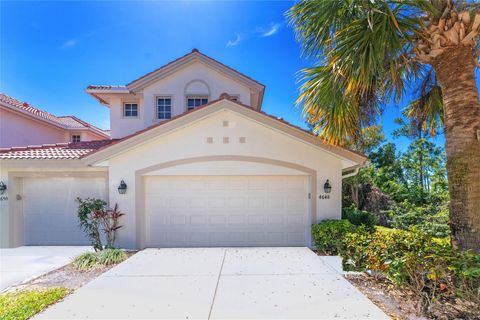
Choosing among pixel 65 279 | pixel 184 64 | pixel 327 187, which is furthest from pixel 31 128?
pixel 327 187

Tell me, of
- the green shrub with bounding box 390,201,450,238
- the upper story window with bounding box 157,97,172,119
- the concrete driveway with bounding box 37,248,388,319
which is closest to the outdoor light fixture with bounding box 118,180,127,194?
the concrete driveway with bounding box 37,248,388,319

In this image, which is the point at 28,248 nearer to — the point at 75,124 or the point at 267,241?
the point at 267,241

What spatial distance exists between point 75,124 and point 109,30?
11379 mm

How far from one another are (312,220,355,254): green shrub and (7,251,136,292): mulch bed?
6808 mm

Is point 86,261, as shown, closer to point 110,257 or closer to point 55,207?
point 110,257

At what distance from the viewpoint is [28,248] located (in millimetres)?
9109

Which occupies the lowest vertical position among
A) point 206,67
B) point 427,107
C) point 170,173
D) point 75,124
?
point 170,173

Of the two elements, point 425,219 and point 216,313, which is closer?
point 216,313

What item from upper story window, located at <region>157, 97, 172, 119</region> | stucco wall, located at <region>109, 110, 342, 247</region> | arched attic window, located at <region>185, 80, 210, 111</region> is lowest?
stucco wall, located at <region>109, 110, 342, 247</region>

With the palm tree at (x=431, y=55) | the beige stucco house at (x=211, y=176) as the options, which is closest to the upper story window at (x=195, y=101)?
the beige stucco house at (x=211, y=176)

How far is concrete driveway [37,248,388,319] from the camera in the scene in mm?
4496

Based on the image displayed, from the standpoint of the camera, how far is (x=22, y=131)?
1522 centimetres

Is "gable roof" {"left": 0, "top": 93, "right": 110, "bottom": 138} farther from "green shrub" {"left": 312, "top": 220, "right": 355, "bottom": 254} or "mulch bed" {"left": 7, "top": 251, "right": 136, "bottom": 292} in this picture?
"green shrub" {"left": 312, "top": 220, "right": 355, "bottom": 254}

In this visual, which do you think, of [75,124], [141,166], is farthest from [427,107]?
[75,124]
